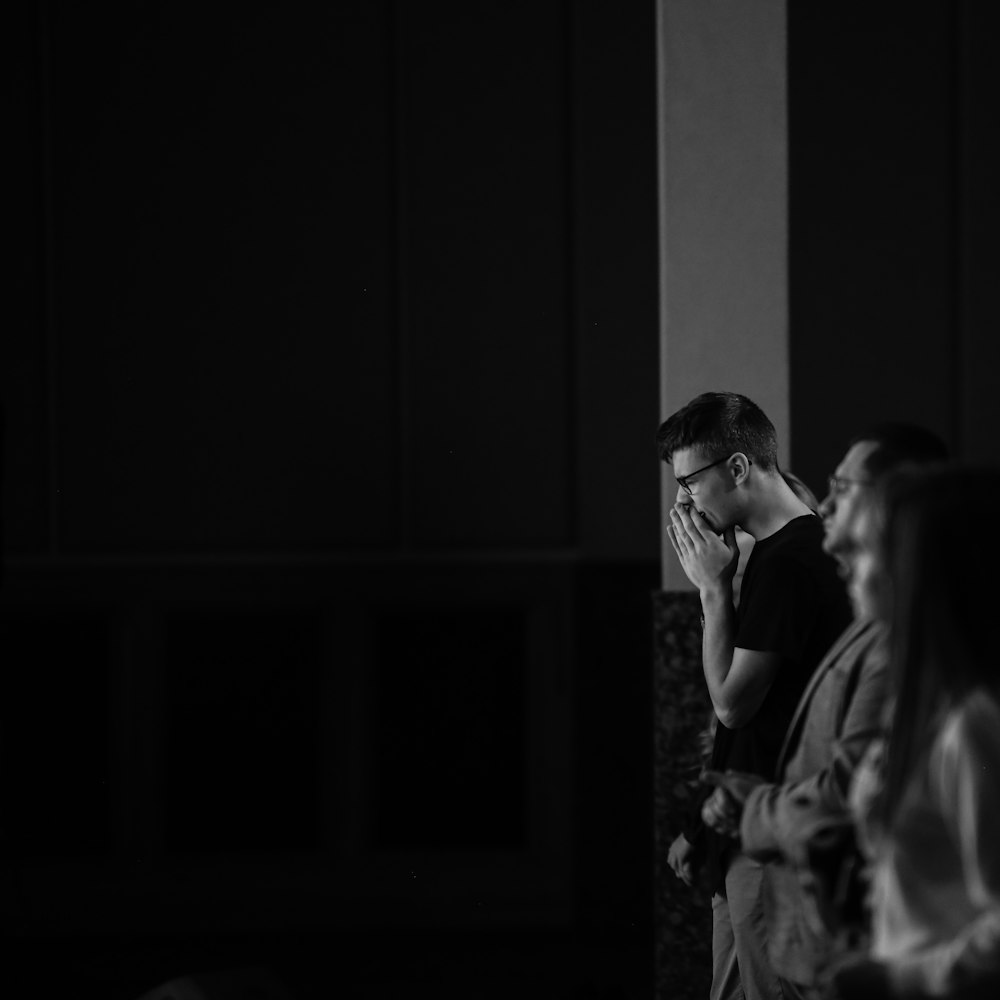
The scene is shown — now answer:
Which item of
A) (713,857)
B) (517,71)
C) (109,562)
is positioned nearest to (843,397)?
(517,71)

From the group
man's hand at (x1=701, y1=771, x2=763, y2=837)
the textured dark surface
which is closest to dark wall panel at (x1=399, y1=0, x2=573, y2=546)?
the textured dark surface

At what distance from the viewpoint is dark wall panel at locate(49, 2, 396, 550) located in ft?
13.1

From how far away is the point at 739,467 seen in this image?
211 cm

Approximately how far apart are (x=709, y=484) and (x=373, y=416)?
6.92 ft

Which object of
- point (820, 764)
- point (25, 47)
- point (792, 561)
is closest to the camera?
point (820, 764)

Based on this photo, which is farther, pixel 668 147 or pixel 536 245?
pixel 536 245

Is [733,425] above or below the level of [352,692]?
above

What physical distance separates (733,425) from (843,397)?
200 centimetres

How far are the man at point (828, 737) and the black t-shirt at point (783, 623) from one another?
0.37 m

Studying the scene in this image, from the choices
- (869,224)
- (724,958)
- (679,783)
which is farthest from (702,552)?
(869,224)

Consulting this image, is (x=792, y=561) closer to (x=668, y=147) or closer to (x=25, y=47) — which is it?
(x=668, y=147)

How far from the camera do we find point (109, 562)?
4.02 metres

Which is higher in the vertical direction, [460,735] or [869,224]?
[869,224]

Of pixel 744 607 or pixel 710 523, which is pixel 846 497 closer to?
pixel 744 607
